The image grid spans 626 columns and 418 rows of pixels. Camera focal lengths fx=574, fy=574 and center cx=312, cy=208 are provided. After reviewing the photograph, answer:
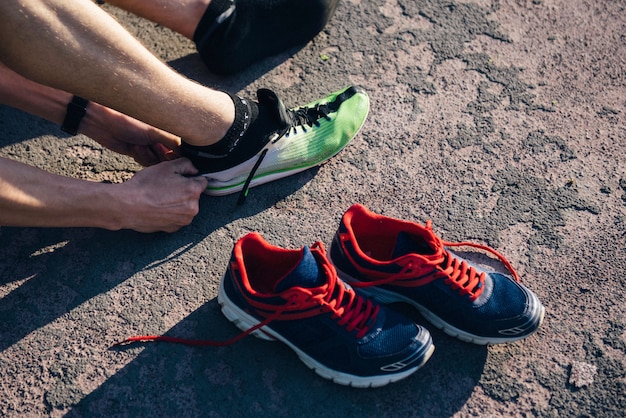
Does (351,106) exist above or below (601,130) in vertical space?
below

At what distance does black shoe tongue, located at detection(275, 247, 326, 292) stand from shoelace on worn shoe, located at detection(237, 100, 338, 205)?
51cm

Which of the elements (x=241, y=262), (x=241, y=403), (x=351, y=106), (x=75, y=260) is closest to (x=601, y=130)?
(x=351, y=106)

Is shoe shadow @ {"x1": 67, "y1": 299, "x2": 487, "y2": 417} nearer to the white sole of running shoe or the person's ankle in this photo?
the white sole of running shoe

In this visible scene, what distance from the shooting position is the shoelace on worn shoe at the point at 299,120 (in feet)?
6.46

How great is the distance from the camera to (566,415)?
5.30 ft

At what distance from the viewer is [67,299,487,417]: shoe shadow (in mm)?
1620

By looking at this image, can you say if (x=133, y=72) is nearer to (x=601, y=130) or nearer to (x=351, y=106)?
(x=351, y=106)

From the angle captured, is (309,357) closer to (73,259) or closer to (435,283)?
(435,283)

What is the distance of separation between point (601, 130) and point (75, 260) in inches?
77.6

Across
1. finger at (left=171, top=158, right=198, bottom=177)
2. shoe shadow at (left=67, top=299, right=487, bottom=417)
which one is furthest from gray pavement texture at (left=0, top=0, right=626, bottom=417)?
finger at (left=171, top=158, right=198, bottom=177)

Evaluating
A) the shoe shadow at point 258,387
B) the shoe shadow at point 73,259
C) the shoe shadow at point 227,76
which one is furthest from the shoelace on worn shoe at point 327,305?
the shoe shadow at point 227,76

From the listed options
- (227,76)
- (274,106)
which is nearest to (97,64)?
(274,106)

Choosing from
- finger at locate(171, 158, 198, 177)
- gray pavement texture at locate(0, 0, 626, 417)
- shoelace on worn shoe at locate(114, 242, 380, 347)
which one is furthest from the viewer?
finger at locate(171, 158, 198, 177)

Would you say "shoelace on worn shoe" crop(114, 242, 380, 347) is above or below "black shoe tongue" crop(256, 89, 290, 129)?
below
